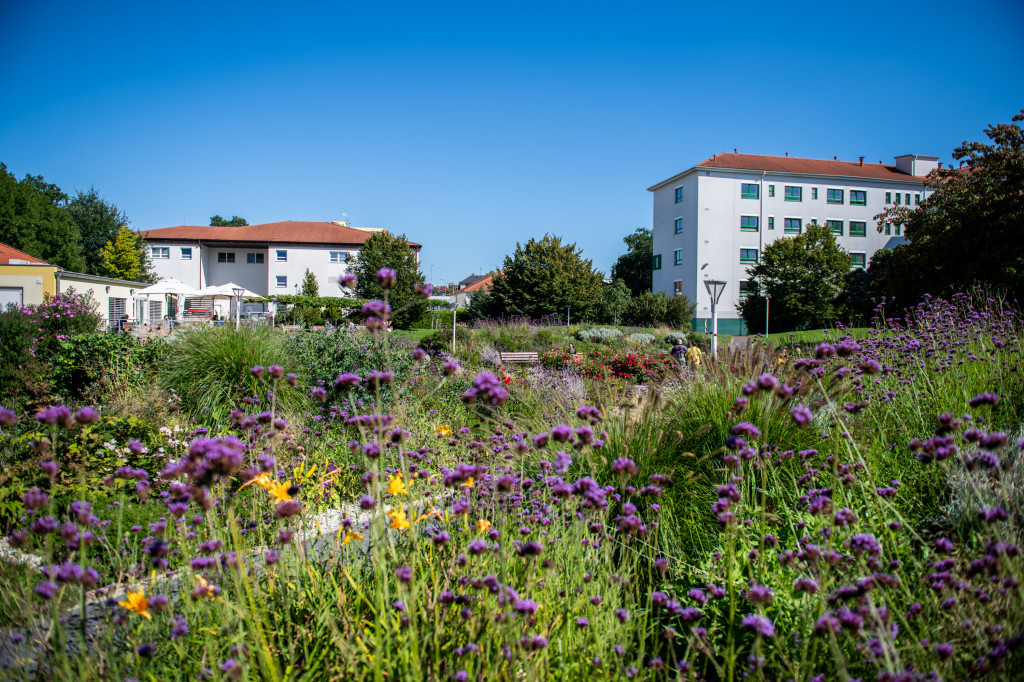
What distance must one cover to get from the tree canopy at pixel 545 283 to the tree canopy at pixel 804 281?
983 cm

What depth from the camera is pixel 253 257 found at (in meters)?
50.6

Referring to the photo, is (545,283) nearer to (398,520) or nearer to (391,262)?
(391,262)

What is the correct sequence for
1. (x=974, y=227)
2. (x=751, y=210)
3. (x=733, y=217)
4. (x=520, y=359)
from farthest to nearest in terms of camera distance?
(x=751, y=210) < (x=733, y=217) < (x=974, y=227) < (x=520, y=359)

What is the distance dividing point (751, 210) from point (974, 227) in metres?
24.9

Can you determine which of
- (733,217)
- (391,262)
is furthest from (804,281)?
(391,262)

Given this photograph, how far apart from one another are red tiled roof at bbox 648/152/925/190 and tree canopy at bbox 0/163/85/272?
41.9 metres

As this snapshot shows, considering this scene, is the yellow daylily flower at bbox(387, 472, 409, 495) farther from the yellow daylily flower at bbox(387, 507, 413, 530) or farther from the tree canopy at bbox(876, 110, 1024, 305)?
the tree canopy at bbox(876, 110, 1024, 305)

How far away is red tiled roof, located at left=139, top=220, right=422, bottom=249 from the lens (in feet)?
160

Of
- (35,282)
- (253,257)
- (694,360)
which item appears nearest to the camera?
(694,360)

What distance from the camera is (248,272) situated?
50.5m

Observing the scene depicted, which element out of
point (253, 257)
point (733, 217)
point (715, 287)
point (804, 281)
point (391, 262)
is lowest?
point (715, 287)

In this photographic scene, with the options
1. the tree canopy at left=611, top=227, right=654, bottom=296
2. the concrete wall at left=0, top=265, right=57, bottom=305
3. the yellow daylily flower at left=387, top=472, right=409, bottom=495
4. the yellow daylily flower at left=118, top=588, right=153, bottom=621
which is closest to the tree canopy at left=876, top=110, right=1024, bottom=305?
the yellow daylily flower at left=387, top=472, right=409, bottom=495

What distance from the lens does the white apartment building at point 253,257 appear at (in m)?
49.0

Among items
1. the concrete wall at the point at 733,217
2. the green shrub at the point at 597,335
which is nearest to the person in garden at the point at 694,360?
the green shrub at the point at 597,335
